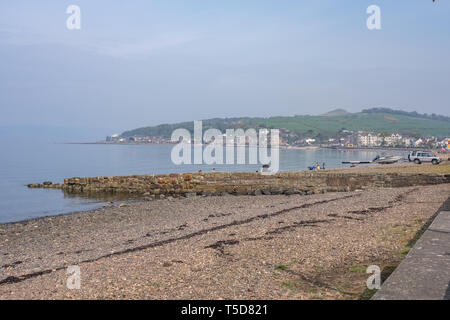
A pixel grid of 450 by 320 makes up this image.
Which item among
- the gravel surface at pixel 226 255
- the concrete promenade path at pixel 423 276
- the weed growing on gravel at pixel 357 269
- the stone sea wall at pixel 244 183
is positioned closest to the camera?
the concrete promenade path at pixel 423 276

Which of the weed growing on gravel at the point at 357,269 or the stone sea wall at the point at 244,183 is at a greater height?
the weed growing on gravel at the point at 357,269

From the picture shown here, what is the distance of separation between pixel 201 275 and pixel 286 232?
183 inches

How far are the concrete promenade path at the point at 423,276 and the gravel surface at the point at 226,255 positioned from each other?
68cm

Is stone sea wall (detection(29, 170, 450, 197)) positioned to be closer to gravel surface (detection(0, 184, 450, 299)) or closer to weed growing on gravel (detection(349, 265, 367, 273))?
gravel surface (detection(0, 184, 450, 299))

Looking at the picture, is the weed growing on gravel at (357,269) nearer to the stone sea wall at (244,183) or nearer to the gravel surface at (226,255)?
the gravel surface at (226,255)

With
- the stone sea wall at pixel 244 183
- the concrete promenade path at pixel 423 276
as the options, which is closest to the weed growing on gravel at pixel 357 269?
the concrete promenade path at pixel 423 276

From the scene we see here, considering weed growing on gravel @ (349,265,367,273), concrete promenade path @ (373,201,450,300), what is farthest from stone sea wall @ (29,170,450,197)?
concrete promenade path @ (373,201,450,300)

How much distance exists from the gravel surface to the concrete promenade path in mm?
679

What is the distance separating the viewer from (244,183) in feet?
119

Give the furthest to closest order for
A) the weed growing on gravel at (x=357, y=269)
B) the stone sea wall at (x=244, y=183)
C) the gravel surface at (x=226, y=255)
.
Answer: the stone sea wall at (x=244, y=183), the weed growing on gravel at (x=357, y=269), the gravel surface at (x=226, y=255)

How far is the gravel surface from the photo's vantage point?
23.3ft

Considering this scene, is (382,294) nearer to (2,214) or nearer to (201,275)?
(201,275)

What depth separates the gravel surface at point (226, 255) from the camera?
7.09 meters
